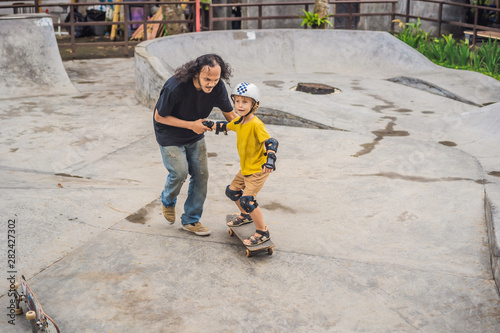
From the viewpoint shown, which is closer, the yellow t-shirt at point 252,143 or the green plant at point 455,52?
the yellow t-shirt at point 252,143

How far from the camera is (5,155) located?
7258 mm

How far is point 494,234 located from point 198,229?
2.39 m

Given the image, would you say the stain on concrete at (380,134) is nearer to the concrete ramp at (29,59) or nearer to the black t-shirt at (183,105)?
the black t-shirt at (183,105)

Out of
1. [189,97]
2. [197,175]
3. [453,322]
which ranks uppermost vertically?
[189,97]

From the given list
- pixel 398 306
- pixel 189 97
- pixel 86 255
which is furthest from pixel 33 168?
pixel 398 306

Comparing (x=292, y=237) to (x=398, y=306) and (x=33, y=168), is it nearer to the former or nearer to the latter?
(x=398, y=306)

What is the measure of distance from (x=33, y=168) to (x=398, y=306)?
4.95 meters

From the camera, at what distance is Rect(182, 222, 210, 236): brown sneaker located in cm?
474

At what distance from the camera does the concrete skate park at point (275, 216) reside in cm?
370

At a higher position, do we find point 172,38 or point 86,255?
point 172,38

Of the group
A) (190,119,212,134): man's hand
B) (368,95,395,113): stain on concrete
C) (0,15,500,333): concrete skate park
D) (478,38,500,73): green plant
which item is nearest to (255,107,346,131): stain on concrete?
(0,15,500,333): concrete skate park

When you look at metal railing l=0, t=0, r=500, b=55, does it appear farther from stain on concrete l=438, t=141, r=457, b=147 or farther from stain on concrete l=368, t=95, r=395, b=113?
stain on concrete l=438, t=141, r=457, b=147

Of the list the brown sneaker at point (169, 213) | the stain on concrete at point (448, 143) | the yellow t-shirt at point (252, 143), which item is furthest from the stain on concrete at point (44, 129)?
the stain on concrete at point (448, 143)

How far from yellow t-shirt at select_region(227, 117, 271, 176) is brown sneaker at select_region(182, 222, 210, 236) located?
753 millimetres
